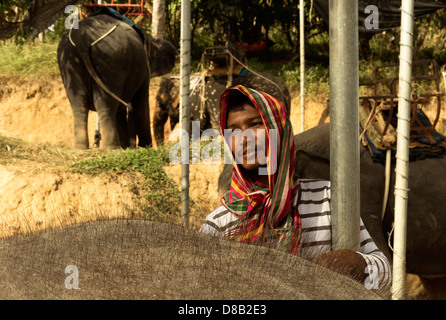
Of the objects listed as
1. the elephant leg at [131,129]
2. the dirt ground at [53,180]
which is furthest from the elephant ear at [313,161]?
the elephant leg at [131,129]

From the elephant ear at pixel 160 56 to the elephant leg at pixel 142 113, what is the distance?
33cm

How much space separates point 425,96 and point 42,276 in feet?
9.20

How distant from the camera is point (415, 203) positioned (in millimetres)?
3152

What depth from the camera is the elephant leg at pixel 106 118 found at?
577 cm

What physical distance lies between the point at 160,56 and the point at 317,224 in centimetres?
569

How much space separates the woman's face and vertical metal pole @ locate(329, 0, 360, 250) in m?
0.30

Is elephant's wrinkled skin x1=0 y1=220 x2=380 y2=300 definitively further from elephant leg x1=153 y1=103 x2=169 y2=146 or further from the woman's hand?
elephant leg x1=153 y1=103 x2=169 y2=146

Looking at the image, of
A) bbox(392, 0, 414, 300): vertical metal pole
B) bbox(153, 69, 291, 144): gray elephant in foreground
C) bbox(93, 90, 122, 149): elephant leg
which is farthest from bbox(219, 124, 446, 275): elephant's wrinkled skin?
bbox(153, 69, 291, 144): gray elephant in foreground

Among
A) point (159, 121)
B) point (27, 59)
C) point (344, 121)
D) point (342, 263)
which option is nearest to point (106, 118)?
point (159, 121)

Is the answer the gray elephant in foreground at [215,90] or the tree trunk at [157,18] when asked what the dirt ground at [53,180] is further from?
the gray elephant in foreground at [215,90]

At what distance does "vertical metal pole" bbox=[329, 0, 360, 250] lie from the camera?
1297mm

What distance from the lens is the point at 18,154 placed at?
16.0 ft

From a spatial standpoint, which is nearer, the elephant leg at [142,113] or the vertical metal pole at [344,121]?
the vertical metal pole at [344,121]

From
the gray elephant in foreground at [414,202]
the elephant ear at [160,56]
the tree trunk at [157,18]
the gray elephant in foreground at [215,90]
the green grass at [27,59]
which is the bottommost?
the gray elephant in foreground at [414,202]
